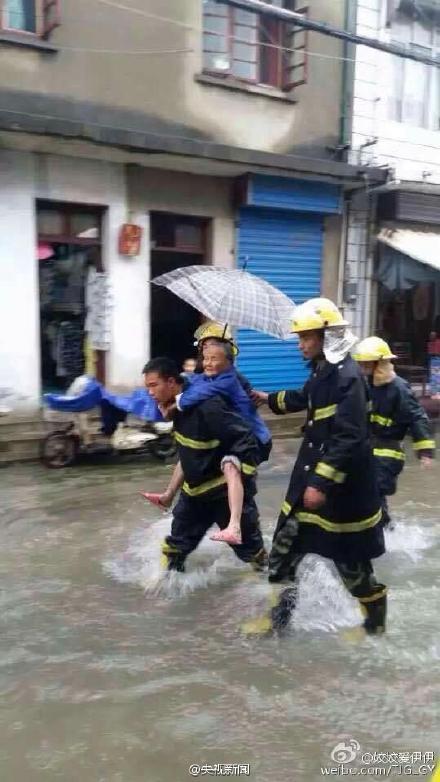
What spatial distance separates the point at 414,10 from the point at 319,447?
1059 centimetres

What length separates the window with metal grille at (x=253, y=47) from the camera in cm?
1009

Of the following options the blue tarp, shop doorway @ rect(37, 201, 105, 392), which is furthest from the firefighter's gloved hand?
shop doorway @ rect(37, 201, 105, 392)

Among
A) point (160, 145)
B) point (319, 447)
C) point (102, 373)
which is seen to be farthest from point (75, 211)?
point (319, 447)

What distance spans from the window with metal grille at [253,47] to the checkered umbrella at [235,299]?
6413mm

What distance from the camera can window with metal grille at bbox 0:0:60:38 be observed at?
847cm

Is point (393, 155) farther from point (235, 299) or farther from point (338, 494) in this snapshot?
point (338, 494)

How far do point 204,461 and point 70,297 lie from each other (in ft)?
19.2

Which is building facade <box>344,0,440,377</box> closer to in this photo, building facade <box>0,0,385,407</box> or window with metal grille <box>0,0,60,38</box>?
building facade <box>0,0,385,407</box>

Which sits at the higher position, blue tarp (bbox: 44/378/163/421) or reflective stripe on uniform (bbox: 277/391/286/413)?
reflective stripe on uniform (bbox: 277/391/286/413)

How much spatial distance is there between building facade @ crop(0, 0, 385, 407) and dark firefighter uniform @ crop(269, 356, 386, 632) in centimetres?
566

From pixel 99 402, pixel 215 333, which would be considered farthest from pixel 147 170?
pixel 215 333

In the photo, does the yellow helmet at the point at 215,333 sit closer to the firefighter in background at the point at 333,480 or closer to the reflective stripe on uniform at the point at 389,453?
the firefighter in background at the point at 333,480

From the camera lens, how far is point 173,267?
34.5 feet

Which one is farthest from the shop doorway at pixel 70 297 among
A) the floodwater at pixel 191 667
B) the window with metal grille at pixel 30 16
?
the floodwater at pixel 191 667
